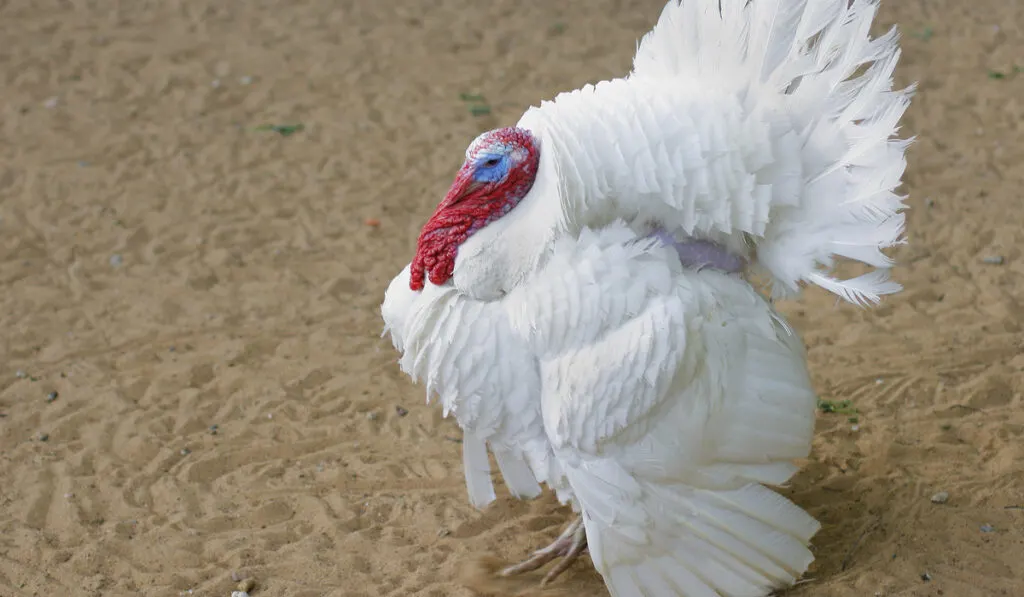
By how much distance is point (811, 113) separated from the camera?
326cm

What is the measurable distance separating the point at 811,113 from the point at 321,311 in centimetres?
297

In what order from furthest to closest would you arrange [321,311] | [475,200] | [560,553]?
[321,311] → [560,553] → [475,200]

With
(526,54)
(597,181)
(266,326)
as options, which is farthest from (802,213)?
(526,54)

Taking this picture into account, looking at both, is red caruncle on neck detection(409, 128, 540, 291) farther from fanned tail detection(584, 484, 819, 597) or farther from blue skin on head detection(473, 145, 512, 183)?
fanned tail detection(584, 484, 819, 597)

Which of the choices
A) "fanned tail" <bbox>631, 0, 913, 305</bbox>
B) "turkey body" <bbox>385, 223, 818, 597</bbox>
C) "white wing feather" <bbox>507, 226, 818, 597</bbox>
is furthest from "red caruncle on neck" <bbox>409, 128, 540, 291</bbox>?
"fanned tail" <bbox>631, 0, 913, 305</bbox>

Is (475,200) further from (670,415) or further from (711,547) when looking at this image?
(711,547)

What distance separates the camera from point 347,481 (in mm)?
4387

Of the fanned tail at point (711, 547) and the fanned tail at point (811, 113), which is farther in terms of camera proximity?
the fanned tail at point (711, 547)

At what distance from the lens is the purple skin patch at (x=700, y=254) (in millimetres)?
3261

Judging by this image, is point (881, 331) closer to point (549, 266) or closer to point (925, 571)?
point (925, 571)

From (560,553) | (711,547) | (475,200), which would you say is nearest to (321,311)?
(560,553)

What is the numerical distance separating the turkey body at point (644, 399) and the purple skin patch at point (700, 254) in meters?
0.04

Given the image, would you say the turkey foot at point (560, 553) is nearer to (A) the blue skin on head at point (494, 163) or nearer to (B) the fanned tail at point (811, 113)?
(B) the fanned tail at point (811, 113)

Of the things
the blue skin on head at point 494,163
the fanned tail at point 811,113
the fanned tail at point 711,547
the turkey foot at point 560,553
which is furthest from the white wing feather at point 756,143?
the turkey foot at point 560,553
